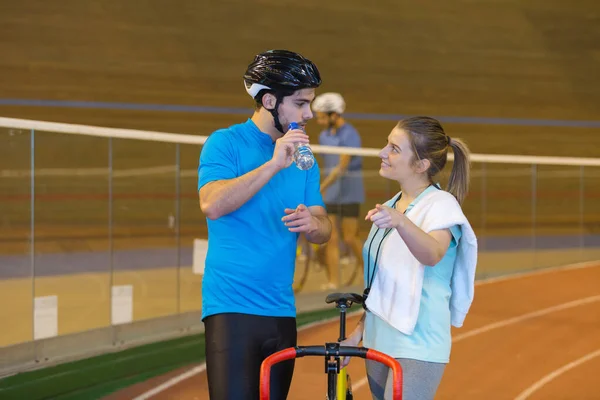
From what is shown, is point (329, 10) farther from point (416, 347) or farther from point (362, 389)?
point (416, 347)

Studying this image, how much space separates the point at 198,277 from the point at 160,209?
0.62 m

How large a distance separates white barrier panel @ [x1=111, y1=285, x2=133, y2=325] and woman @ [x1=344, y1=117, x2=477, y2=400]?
12.4 ft

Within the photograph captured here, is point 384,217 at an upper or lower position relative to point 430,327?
upper

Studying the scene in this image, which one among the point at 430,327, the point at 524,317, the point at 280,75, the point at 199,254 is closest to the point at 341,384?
the point at 430,327

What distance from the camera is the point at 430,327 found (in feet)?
9.21

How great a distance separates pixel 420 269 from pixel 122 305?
4145mm

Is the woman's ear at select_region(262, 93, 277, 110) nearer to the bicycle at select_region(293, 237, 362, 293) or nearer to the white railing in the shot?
the white railing

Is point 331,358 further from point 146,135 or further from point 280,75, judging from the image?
point 146,135

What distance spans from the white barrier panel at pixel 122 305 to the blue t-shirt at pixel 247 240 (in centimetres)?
391

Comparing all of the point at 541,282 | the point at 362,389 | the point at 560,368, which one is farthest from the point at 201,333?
the point at 541,282

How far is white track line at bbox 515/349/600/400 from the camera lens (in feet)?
18.8

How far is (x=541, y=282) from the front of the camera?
9477 millimetres

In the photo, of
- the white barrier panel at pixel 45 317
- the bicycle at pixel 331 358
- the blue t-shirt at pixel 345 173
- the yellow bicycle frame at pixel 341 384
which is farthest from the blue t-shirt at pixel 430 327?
the blue t-shirt at pixel 345 173

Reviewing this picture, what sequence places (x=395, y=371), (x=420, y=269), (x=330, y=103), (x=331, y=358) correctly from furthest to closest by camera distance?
1. (x=330, y=103)
2. (x=420, y=269)
3. (x=331, y=358)
4. (x=395, y=371)
